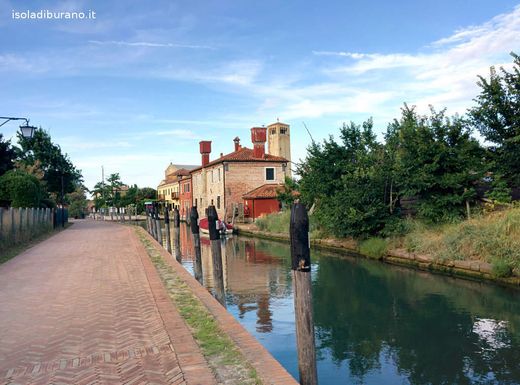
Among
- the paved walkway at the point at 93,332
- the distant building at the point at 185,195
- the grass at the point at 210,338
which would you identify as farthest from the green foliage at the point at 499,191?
the distant building at the point at 185,195

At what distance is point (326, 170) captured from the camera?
20.8 meters

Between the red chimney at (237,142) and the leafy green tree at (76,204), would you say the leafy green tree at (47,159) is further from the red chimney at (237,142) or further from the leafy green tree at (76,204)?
the leafy green tree at (76,204)

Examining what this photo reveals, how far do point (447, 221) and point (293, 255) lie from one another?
1214 cm

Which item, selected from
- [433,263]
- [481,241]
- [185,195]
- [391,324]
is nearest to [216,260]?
[391,324]

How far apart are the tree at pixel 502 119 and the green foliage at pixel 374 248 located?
445cm

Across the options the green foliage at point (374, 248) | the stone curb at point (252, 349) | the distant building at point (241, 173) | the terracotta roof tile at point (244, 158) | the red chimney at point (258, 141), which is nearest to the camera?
the stone curb at point (252, 349)

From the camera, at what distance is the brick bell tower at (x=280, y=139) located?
55531 mm

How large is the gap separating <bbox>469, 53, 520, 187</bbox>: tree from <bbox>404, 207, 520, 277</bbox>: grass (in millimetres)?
1696

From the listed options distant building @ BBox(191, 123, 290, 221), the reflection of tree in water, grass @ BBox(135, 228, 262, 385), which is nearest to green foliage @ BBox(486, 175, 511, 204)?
the reflection of tree in water

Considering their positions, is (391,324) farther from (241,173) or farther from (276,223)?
(241,173)

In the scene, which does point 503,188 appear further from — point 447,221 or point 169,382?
point 169,382

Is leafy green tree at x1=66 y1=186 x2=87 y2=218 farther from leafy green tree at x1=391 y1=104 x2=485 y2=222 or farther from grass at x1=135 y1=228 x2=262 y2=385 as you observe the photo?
grass at x1=135 y1=228 x2=262 y2=385

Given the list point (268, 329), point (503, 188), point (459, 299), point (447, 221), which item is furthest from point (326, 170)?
point (268, 329)

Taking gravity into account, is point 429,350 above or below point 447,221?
below
